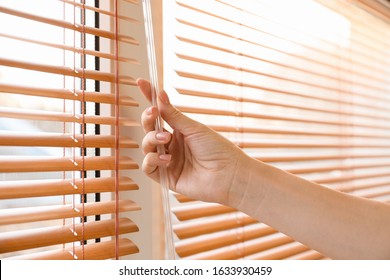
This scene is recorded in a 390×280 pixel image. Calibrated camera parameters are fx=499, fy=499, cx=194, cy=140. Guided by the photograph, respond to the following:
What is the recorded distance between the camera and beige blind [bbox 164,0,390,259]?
1.12m

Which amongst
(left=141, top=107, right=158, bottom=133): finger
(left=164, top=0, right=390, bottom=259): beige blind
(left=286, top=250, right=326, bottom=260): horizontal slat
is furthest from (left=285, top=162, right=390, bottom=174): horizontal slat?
(left=141, top=107, right=158, bottom=133): finger

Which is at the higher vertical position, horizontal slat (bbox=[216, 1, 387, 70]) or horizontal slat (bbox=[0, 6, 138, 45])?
horizontal slat (bbox=[216, 1, 387, 70])

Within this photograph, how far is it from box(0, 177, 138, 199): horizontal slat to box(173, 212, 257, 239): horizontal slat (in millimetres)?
178

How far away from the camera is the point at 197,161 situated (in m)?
0.89

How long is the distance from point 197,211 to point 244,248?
0.21m

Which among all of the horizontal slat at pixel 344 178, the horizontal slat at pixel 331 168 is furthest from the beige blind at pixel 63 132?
the horizontal slat at pixel 344 178

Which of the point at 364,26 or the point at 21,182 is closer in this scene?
the point at 21,182

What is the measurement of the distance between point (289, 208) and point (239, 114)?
1.17 feet

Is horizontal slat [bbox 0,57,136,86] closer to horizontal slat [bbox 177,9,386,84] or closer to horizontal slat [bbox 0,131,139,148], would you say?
horizontal slat [bbox 0,131,139,148]

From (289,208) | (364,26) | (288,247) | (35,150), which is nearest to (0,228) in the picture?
(35,150)

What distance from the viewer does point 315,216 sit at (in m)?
0.93

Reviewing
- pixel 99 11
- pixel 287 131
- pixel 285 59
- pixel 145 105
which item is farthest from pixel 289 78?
pixel 99 11

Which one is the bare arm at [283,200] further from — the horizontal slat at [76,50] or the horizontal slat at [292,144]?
the horizontal slat at [292,144]
